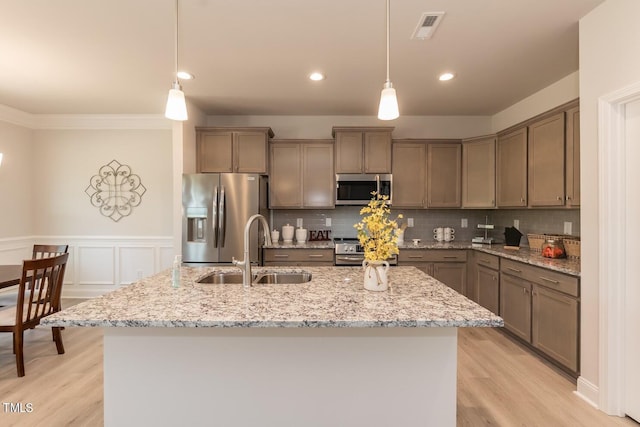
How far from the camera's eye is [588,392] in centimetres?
230

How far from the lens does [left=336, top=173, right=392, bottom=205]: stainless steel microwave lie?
4.33m

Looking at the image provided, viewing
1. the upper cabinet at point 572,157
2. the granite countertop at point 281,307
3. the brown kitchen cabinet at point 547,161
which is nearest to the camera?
the granite countertop at point 281,307

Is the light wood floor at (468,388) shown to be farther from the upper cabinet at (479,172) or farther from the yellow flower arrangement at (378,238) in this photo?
the upper cabinet at (479,172)

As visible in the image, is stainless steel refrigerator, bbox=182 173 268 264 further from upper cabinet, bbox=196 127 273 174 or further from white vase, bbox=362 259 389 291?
white vase, bbox=362 259 389 291

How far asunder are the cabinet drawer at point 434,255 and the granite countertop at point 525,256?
0.06 meters

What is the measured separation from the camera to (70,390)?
2.48 metres

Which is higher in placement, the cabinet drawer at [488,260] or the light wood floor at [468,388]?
the cabinet drawer at [488,260]

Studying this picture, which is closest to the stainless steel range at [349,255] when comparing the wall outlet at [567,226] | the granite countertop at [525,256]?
the granite countertop at [525,256]

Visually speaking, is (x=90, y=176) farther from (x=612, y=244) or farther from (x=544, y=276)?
(x=612, y=244)

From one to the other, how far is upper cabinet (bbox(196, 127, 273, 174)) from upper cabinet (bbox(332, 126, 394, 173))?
99 centimetres

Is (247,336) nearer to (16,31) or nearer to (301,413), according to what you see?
(301,413)

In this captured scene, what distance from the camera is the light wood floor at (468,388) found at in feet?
7.02

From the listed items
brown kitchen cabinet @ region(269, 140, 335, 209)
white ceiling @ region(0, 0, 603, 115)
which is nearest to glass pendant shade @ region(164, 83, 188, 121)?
white ceiling @ region(0, 0, 603, 115)

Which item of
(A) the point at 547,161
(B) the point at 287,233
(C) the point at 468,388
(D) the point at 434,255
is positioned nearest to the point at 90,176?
(B) the point at 287,233
